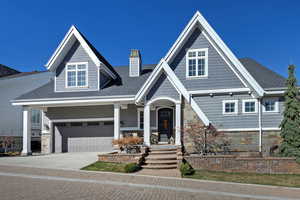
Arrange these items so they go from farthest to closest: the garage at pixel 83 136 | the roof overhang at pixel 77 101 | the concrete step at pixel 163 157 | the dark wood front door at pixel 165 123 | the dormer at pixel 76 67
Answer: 1. the garage at pixel 83 136
2. the dormer at pixel 76 67
3. the dark wood front door at pixel 165 123
4. the roof overhang at pixel 77 101
5. the concrete step at pixel 163 157

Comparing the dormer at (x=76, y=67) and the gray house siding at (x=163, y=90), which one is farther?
the dormer at (x=76, y=67)

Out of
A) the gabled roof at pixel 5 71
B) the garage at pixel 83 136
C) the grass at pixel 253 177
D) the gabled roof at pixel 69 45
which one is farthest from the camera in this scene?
the gabled roof at pixel 5 71

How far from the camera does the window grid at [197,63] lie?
54.0 feet

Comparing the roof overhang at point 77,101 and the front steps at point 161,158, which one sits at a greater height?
the roof overhang at point 77,101

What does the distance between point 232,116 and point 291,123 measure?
3.63m

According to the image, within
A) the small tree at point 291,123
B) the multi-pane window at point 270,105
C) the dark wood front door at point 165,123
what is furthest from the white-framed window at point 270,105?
the dark wood front door at point 165,123

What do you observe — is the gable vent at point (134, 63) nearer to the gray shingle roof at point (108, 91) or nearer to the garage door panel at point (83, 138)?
the gray shingle roof at point (108, 91)

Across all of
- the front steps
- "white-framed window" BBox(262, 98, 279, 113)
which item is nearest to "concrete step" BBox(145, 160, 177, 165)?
the front steps

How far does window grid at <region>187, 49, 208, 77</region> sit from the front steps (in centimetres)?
534

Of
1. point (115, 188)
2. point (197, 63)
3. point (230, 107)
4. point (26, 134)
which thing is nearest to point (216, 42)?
point (197, 63)

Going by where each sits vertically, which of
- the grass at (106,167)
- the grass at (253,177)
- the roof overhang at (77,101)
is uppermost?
the roof overhang at (77,101)

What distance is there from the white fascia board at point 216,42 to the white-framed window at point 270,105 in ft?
4.02

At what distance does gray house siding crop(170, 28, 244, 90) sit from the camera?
52.5 ft

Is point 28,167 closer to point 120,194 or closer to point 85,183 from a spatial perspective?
point 85,183
